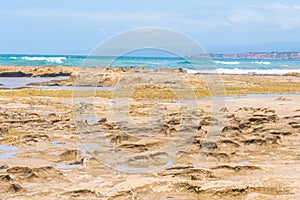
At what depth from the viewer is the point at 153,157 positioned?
1491 centimetres

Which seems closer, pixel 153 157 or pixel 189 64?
pixel 153 157

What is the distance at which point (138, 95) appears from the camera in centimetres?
4081

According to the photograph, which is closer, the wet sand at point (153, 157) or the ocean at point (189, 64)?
the wet sand at point (153, 157)

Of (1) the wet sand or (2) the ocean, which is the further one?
(2) the ocean

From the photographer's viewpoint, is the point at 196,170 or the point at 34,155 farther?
the point at 34,155

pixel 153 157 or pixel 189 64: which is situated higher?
pixel 189 64

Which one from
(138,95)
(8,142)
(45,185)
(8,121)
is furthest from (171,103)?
(45,185)

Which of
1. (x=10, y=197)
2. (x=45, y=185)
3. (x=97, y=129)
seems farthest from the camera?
(x=97, y=129)

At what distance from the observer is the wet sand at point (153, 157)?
1134 centimetres

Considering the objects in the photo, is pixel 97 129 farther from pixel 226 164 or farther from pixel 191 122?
pixel 226 164

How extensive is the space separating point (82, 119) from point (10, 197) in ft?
44.9

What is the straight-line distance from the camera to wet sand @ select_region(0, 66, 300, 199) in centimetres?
1134

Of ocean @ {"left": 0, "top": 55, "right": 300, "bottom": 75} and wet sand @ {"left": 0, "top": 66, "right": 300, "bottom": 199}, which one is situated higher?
ocean @ {"left": 0, "top": 55, "right": 300, "bottom": 75}

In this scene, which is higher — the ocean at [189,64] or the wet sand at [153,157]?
the ocean at [189,64]
